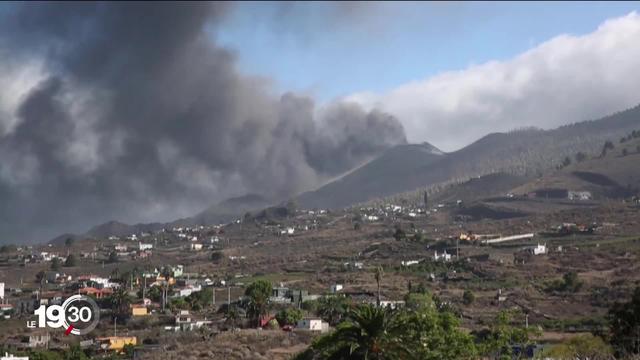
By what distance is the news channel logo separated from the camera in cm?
8950

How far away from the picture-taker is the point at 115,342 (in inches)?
3031

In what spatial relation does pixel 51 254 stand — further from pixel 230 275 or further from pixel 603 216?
pixel 603 216

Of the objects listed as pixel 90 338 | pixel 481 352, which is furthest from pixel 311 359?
pixel 90 338

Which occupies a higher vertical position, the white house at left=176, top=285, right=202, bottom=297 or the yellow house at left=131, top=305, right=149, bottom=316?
the white house at left=176, top=285, right=202, bottom=297

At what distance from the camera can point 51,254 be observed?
17675 cm

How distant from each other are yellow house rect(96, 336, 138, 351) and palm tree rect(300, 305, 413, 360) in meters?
44.4

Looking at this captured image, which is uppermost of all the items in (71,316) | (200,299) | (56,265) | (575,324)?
(56,265)

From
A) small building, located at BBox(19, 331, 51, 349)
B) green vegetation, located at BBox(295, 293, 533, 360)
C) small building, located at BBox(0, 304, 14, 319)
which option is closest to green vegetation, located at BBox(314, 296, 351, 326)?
small building, located at BBox(19, 331, 51, 349)

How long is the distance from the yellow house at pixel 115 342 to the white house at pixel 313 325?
46.3 ft

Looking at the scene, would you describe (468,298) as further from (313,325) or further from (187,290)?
(187,290)

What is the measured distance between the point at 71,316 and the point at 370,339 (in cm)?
7008

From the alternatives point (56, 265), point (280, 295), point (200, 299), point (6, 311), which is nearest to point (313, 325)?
point (280, 295)

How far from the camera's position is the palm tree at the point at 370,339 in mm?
33125

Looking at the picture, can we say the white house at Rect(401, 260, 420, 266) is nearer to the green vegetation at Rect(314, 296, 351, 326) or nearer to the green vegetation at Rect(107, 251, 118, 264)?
the green vegetation at Rect(314, 296, 351, 326)
